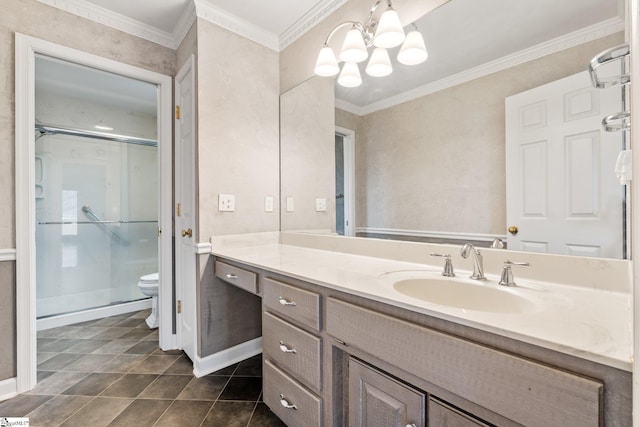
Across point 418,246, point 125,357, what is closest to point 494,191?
point 418,246

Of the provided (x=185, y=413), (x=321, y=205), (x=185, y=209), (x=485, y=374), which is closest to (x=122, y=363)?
(x=185, y=413)

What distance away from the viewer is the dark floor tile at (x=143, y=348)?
2.15 meters

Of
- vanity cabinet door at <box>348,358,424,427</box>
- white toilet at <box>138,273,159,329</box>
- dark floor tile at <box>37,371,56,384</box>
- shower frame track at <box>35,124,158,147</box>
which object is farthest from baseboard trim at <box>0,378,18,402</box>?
shower frame track at <box>35,124,158,147</box>

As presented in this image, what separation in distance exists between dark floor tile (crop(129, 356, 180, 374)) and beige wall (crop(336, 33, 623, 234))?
165 centimetres

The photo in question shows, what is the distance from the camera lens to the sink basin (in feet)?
3.12

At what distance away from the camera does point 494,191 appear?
1.21m

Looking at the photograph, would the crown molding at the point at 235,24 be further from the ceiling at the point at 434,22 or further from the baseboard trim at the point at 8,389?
the baseboard trim at the point at 8,389

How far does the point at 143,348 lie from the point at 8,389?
71 centimetres

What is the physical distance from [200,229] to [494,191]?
1.62 meters

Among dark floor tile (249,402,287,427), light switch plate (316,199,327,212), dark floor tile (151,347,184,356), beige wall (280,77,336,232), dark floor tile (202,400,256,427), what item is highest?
beige wall (280,77,336,232)

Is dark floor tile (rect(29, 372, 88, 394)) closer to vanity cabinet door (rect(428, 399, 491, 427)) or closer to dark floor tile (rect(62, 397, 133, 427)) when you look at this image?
dark floor tile (rect(62, 397, 133, 427))

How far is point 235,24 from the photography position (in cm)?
195

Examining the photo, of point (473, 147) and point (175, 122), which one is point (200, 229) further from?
point (473, 147)

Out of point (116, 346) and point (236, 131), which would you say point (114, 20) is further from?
point (116, 346)
